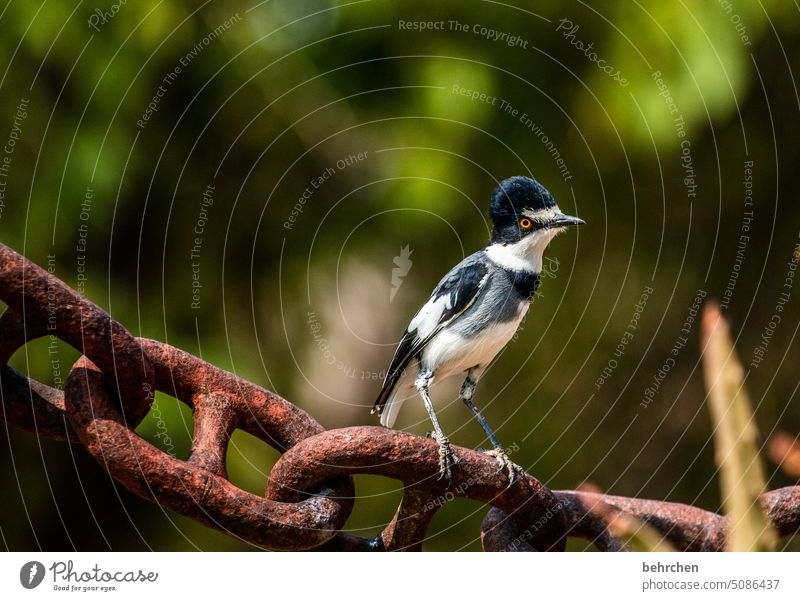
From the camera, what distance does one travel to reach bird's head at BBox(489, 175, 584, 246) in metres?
2.76

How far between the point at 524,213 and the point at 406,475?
150 cm

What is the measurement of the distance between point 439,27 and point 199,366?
1683 millimetres

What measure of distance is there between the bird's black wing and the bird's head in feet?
0.57

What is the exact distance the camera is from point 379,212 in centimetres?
308

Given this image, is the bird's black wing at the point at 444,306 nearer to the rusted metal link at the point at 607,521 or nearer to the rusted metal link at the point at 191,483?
the rusted metal link at the point at 607,521

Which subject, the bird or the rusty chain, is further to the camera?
the bird

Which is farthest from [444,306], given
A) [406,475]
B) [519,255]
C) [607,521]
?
[406,475]

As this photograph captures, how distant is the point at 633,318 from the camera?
11.9 ft

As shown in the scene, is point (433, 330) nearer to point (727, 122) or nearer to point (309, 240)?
point (309, 240)

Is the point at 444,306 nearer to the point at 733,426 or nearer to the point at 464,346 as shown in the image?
the point at 464,346

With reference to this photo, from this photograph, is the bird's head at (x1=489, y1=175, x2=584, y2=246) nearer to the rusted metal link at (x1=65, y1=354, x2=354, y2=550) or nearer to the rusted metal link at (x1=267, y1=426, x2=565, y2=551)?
the rusted metal link at (x1=267, y1=426, x2=565, y2=551)

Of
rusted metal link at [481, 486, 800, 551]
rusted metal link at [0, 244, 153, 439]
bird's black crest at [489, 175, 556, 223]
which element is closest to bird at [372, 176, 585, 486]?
bird's black crest at [489, 175, 556, 223]

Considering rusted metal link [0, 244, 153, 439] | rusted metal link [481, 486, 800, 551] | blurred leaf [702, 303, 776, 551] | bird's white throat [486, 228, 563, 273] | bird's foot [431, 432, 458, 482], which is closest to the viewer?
blurred leaf [702, 303, 776, 551]
